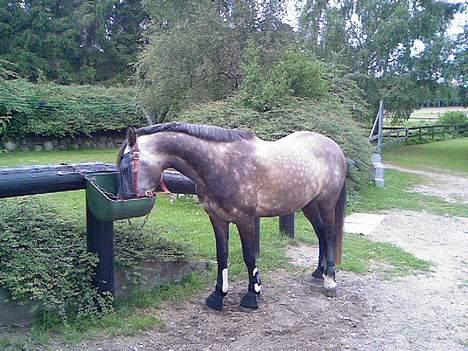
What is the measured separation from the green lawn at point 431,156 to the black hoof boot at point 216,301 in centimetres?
1407

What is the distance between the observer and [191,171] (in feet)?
11.0

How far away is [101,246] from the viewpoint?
131 inches

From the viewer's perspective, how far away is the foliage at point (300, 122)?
868cm

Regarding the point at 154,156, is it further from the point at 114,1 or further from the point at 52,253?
the point at 114,1

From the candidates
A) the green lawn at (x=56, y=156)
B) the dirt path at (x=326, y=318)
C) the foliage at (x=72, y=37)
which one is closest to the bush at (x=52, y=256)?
the dirt path at (x=326, y=318)

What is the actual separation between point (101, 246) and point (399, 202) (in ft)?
23.8

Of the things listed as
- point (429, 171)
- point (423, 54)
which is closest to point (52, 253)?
point (429, 171)

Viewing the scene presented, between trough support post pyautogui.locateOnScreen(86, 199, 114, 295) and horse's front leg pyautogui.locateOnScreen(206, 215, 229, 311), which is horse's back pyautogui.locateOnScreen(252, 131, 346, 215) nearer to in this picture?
horse's front leg pyautogui.locateOnScreen(206, 215, 229, 311)

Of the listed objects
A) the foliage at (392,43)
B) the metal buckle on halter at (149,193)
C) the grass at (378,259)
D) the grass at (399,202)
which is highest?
the foliage at (392,43)

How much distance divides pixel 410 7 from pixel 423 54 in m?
2.07

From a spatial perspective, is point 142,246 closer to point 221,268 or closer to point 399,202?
point 221,268

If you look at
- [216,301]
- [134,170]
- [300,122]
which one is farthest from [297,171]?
[300,122]

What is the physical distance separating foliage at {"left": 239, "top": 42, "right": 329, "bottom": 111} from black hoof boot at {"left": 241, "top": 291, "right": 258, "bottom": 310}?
6.37m

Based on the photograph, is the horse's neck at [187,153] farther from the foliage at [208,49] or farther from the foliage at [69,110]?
the foliage at [69,110]
